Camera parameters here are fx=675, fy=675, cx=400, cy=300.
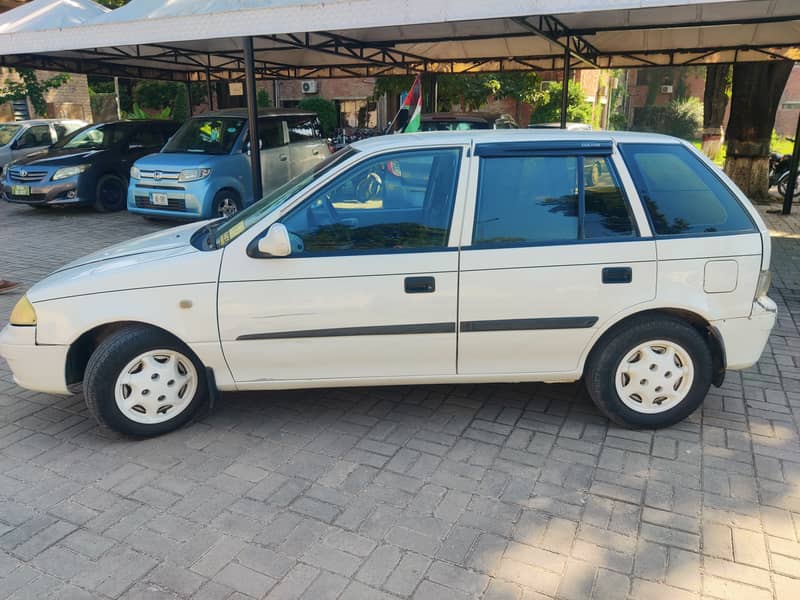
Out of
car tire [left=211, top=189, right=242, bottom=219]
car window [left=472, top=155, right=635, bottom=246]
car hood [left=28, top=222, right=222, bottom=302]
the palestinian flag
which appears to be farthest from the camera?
car tire [left=211, top=189, right=242, bottom=219]

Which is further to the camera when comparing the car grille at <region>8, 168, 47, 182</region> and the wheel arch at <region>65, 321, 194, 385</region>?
the car grille at <region>8, 168, 47, 182</region>

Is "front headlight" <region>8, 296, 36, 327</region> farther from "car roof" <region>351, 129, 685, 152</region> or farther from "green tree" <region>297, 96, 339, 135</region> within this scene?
"green tree" <region>297, 96, 339, 135</region>

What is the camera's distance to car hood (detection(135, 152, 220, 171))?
10.8 metres

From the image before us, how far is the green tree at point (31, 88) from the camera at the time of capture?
1947 cm

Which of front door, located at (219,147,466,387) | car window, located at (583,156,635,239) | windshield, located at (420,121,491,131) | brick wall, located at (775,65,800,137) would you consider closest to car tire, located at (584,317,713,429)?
car window, located at (583,156,635,239)

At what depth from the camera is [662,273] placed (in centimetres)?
392

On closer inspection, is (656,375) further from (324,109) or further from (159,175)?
(324,109)

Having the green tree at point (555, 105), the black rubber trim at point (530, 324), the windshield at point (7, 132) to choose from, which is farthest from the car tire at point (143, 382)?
the green tree at point (555, 105)

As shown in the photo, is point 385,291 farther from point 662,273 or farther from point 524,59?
point 524,59

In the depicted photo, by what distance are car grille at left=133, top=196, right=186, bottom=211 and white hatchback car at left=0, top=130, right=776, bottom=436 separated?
7046 mm

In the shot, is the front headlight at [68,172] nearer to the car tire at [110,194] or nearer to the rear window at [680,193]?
the car tire at [110,194]

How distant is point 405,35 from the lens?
37.0 feet

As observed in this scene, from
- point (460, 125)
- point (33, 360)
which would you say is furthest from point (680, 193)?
point (460, 125)

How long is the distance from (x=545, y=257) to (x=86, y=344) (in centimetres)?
278
